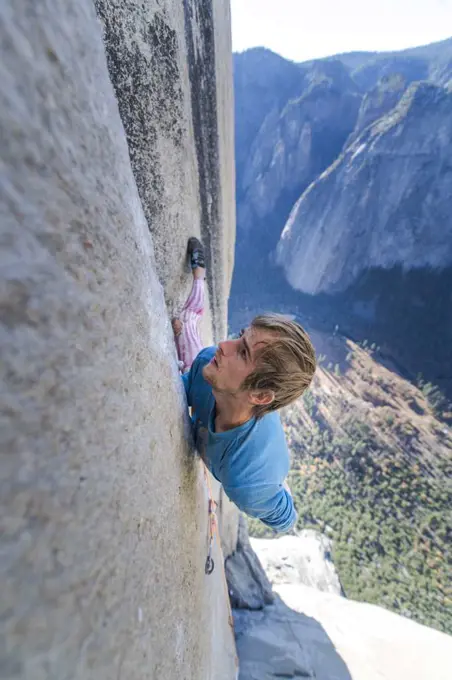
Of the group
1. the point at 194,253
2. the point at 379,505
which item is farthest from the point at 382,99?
the point at 194,253

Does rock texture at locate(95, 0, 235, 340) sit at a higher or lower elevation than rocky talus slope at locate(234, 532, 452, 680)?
higher

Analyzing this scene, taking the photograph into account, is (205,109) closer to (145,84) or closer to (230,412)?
(145,84)

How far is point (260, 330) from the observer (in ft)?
2.11

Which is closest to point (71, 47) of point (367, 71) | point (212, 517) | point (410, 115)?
point (212, 517)

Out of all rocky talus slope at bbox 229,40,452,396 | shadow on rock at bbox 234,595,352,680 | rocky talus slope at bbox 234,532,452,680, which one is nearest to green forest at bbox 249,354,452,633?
rocky talus slope at bbox 229,40,452,396

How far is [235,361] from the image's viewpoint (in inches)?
26.4

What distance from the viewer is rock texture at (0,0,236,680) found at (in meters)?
0.21

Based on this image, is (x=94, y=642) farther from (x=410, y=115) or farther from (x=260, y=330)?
(x=410, y=115)

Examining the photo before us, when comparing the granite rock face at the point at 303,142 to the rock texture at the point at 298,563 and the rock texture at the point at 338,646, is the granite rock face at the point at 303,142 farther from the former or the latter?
the rock texture at the point at 338,646

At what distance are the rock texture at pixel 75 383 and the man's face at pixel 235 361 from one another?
8.2 inches

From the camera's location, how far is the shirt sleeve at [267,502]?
732mm

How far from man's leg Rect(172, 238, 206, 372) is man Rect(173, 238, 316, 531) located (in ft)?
0.54

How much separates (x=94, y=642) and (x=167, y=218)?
869 millimetres

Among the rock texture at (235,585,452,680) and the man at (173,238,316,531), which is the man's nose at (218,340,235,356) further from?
the rock texture at (235,585,452,680)
